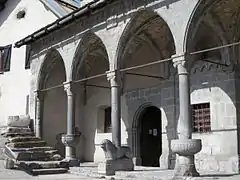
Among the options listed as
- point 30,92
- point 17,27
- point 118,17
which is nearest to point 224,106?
point 118,17

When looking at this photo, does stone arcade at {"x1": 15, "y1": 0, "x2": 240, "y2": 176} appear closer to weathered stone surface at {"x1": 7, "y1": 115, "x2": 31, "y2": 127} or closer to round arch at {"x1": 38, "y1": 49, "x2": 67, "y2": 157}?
round arch at {"x1": 38, "y1": 49, "x2": 67, "y2": 157}

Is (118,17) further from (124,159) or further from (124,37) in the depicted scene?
(124,159)

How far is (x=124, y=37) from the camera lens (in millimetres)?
11945

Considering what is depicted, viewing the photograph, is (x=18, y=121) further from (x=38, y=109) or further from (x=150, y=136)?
(x=150, y=136)

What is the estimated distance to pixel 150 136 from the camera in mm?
15781

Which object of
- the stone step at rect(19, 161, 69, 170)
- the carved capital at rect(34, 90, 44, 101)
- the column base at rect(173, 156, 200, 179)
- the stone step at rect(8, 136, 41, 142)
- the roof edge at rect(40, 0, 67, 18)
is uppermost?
the roof edge at rect(40, 0, 67, 18)

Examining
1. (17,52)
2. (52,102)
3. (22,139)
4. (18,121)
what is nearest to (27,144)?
(22,139)

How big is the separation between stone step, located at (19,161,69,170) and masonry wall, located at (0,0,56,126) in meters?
5.96

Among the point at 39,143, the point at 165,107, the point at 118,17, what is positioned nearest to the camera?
the point at 118,17

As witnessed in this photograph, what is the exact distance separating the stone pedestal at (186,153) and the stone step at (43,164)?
523 cm

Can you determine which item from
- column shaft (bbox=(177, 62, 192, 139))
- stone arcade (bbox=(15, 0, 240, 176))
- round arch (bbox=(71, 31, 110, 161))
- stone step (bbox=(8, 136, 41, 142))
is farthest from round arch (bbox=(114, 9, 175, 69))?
stone step (bbox=(8, 136, 41, 142))

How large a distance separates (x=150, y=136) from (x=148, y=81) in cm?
231

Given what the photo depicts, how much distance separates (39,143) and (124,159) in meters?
4.97

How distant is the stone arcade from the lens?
10.0 meters
